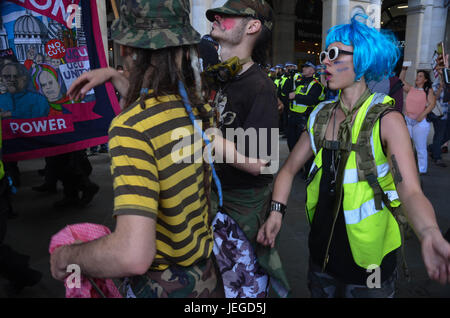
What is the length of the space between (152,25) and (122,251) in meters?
0.74

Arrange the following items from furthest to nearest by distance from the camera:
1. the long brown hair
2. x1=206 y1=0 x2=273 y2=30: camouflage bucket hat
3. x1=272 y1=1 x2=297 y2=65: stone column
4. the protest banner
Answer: x1=272 y1=1 x2=297 y2=65: stone column < the protest banner < x1=206 y1=0 x2=273 y2=30: camouflage bucket hat < the long brown hair

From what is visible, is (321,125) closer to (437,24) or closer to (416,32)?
(416,32)

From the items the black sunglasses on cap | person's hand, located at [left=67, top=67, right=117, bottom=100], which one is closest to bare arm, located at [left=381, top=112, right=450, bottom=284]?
the black sunglasses on cap

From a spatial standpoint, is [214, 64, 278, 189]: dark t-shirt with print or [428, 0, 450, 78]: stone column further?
[428, 0, 450, 78]: stone column

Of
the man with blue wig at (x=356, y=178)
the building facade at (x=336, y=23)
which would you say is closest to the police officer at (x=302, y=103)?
the building facade at (x=336, y=23)

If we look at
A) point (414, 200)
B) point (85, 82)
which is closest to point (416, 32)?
point (414, 200)

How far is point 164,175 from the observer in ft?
3.65

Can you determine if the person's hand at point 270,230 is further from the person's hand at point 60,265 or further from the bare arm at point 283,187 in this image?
Result: the person's hand at point 60,265

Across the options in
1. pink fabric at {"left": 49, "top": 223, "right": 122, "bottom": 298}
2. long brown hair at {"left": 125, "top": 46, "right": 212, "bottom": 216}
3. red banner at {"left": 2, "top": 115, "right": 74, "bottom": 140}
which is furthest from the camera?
red banner at {"left": 2, "top": 115, "right": 74, "bottom": 140}

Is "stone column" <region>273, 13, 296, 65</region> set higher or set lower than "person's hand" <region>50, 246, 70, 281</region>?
higher

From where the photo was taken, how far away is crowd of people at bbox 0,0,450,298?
1.04 m

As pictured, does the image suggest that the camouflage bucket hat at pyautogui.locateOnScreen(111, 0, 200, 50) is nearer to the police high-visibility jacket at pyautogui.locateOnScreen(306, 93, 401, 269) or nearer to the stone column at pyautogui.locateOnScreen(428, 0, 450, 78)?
the police high-visibility jacket at pyautogui.locateOnScreen(306, 93, 401, 269)

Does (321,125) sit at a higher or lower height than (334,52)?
lower
